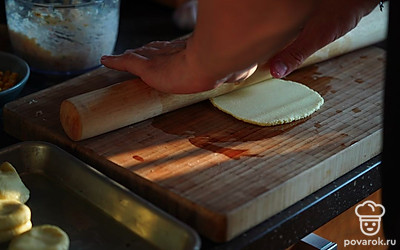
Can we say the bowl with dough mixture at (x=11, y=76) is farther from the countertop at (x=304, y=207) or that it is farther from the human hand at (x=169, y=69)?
the human hand at (x=169, y=69)

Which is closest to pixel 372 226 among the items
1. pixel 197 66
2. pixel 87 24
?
pixel 197 66

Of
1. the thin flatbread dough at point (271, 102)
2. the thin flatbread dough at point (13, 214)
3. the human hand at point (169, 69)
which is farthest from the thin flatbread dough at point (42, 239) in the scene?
the thin flatbread dough at point (271, 102)

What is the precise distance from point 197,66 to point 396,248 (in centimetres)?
38

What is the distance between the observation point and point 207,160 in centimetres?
111

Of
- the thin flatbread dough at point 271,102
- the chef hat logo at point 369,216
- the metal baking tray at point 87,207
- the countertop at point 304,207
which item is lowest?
the chef hat logo at point 369,216

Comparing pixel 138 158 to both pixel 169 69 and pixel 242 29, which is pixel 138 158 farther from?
pixel 242 29

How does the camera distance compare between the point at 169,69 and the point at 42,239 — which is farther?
the point at 169,69

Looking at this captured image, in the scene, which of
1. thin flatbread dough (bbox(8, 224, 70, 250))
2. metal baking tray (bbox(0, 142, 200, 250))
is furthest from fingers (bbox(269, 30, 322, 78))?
thin flatbread dough (bbox(8, 224, 70, 250))

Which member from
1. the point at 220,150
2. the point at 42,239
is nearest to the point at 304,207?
Result: the point at 220,150

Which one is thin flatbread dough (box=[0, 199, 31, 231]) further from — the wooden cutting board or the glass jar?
the glass jar

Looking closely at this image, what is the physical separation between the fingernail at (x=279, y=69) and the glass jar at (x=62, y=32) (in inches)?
16.5

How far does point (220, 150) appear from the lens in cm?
114

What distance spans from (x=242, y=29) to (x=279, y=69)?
364mm

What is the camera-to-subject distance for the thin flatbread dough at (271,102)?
1.25m
